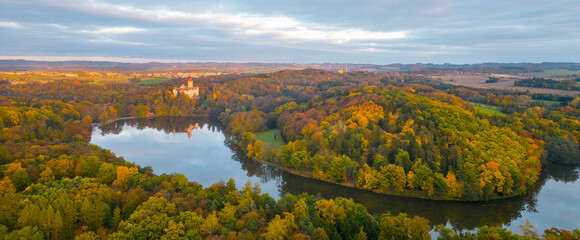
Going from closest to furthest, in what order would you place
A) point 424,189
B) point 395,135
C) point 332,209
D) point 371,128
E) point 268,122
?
1. point 332,209
2. point 424,189
3. point 395,135
4. point 371,128
5. point 268,122

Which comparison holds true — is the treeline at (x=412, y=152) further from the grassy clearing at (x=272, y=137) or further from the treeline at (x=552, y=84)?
the treeline at (x=552, y=84)

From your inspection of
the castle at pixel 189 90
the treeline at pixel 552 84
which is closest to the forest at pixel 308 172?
the treeline at pixel 552 84

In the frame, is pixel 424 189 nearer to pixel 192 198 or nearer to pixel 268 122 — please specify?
pixel 192 198

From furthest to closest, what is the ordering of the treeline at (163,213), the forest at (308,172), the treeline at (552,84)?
the treeline at (552,84)
the forest at (308,172)
the treeline at (163,213)

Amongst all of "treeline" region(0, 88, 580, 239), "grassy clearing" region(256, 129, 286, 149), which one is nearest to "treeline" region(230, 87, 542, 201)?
"grassy clearing" region(256, 129, 286, 149)

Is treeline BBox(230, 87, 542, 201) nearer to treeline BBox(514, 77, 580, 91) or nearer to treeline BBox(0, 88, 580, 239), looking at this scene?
treeline BBox(0, 88, 580, 239)

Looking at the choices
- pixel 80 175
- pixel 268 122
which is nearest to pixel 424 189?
pixel 80 175
